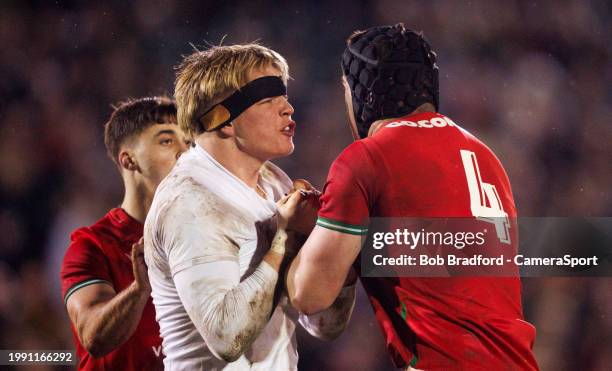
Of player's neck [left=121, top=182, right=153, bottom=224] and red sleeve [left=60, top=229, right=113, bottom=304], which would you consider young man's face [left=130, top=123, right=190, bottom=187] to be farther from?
red sleeve [left=60, top=229, right=113, bottom=304]

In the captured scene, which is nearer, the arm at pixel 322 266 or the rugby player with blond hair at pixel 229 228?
the arm at pixel 322 266

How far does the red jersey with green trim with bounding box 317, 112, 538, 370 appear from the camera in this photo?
200 cm

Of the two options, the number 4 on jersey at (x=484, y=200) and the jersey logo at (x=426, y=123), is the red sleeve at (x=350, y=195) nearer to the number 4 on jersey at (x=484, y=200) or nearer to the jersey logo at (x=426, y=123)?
the jersey logo at (x=426, y=123)

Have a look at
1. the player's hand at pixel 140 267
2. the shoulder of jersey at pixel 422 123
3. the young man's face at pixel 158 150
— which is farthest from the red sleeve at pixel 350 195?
the young man's face at pixel 158 150

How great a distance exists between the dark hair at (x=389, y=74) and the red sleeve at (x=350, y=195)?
20 cm

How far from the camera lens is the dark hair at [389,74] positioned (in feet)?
7.00

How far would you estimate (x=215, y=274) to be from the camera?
2.18m

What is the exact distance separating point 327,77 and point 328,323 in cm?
291

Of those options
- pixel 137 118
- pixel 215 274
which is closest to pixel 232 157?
pixel 215 274

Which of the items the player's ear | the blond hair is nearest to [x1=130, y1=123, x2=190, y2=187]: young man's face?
the player's ear

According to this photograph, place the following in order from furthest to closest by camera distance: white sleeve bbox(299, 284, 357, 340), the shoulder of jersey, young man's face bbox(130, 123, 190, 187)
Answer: young man's face bbox(130, 123, 190, 187), white sleeve bbox(299, 284, 357, 340), the shoulder of jersey

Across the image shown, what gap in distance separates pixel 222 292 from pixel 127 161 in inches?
59.5

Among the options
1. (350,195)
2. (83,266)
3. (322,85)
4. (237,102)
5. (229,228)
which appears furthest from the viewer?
(322,85)

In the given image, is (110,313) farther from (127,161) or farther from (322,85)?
(322,85)
